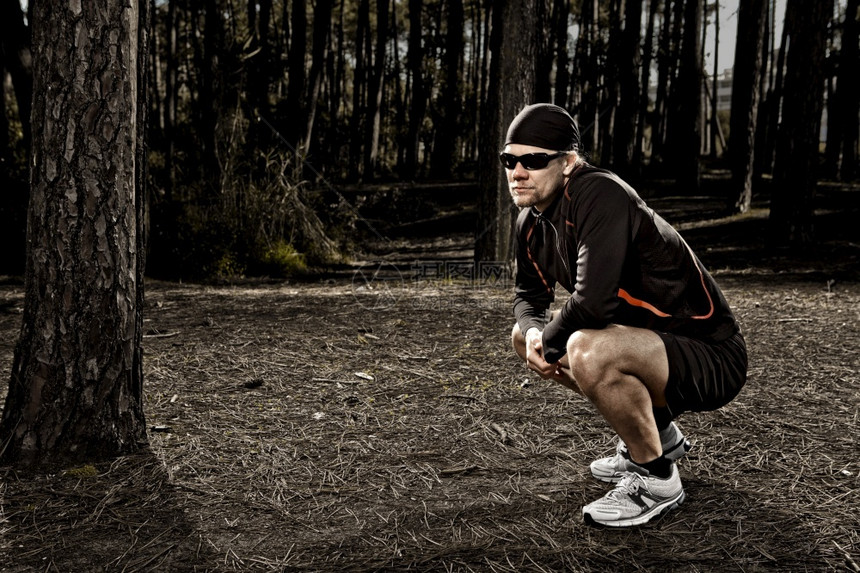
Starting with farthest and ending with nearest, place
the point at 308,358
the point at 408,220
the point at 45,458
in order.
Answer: the point at 408,220, the point at 308,358, the point at 45,458

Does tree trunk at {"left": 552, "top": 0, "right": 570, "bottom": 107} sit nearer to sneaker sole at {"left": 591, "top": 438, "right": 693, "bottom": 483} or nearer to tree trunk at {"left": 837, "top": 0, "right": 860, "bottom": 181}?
tree trunk at {"left": 837, "top": 0, "right": 860, "bottom": 181}

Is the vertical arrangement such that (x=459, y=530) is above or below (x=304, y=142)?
below

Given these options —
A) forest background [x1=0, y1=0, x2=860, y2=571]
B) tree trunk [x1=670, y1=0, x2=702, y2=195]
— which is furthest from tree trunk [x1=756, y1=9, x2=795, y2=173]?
forest background [x1=0, y1=0, x2=860, y2=571]

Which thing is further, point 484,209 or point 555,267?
point 484,209

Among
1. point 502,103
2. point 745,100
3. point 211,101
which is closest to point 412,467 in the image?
point 502,103

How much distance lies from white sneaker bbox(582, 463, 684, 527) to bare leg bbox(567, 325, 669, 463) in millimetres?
199

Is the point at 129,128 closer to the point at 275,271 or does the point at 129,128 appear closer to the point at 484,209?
the point at 484,209

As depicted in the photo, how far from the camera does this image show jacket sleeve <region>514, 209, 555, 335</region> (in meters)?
3.30

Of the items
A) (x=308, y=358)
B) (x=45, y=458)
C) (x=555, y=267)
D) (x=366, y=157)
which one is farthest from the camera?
(x=366, y=157)

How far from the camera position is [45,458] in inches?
134

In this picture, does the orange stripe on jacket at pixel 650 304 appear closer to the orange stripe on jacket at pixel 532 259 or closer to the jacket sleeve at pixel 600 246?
the jacket sleeve at pixel 600 246

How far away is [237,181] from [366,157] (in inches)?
662

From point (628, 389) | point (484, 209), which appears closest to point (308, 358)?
point (628, 389)

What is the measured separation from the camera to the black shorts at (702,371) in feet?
9.33
